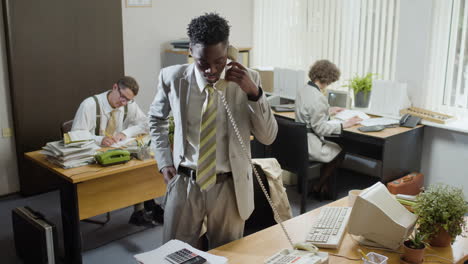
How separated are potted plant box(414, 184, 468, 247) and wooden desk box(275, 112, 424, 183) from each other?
6.74ft

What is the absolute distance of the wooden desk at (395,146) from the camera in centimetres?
401

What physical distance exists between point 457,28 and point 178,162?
11.0 feet

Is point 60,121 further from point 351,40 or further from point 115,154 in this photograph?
point 351,40

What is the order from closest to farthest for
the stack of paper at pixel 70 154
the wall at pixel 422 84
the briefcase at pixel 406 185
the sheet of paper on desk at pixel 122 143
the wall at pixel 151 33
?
the stack of paper at pixel 70 154 → the briefcase at pixel 406 185 → the sheet of paper on desk at pixel 122 143 → the wall at pixel 422 84 → the wall at pixel 151 33

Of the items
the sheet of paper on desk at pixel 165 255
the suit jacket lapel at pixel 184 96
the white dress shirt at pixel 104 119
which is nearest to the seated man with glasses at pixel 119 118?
the white dress shirt at pixel 104 119

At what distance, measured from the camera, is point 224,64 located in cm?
182

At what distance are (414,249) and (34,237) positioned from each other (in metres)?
Answer: 2.34

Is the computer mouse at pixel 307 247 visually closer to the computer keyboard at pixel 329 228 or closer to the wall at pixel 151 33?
the computer keyboard at pixel 329 228

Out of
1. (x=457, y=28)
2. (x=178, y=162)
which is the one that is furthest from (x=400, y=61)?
(x=178, y=162)

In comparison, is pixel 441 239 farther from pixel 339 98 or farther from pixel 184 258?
pixel 339 98

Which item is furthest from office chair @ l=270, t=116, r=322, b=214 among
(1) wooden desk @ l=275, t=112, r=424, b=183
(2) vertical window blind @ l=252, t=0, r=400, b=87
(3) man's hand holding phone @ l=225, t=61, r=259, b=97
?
(3) man's hand holding phone @ l=225, t=61, r=259, b=97

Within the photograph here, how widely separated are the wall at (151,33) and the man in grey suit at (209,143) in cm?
325

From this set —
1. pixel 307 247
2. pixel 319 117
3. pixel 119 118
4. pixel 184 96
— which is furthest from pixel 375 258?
pixel 119 118

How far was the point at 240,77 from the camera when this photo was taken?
5.98 feet
